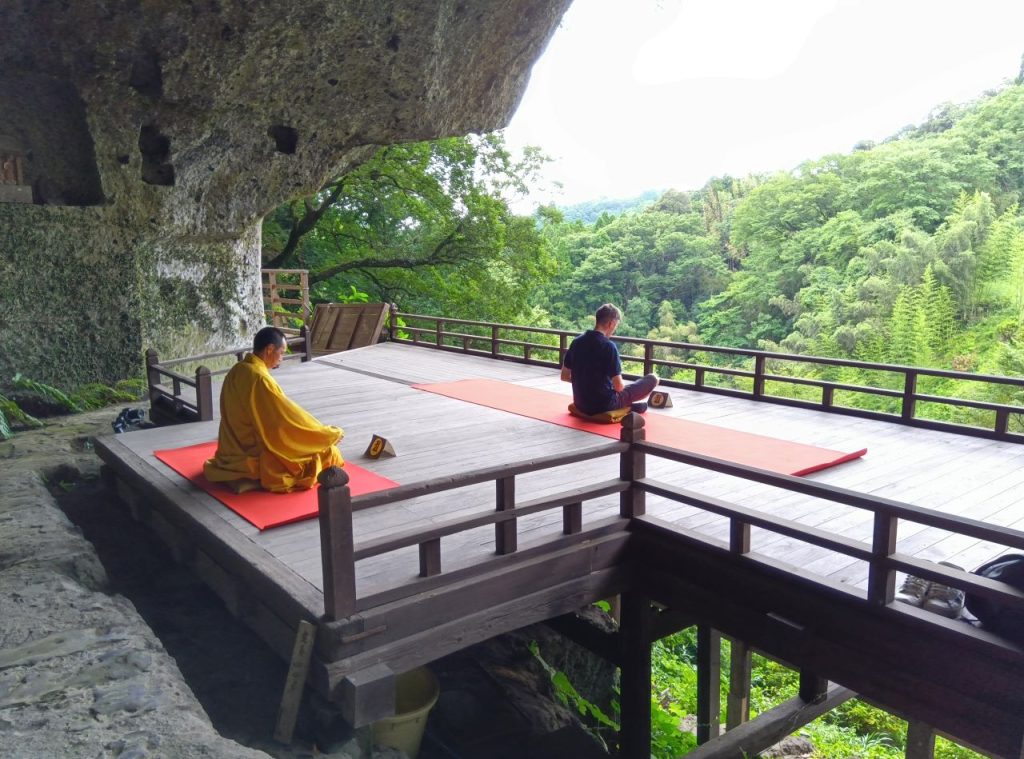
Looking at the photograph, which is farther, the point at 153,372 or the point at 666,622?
the point at 153,372

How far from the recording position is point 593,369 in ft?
22.7

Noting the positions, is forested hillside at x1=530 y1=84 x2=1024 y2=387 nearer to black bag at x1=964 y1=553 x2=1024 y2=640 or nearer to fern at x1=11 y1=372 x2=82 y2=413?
fern at x1=11 y1=372 x2=82 y2=413

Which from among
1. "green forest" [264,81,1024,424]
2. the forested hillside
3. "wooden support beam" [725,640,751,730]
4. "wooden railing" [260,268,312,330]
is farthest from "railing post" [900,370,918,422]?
the forested hillside

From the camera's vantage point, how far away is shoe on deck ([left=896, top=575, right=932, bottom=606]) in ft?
11.3

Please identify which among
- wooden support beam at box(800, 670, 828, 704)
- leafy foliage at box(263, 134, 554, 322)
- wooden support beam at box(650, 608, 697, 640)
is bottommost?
wooden support beam at box(800, 670, 828, 704)

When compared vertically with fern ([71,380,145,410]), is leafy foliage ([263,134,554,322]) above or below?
above

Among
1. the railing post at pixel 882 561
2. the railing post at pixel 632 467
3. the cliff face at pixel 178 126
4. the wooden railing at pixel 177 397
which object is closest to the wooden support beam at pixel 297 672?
the railing post at pixel 632 467

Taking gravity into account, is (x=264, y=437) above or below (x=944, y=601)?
above

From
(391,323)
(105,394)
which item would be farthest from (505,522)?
(391,323)

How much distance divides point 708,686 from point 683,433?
7.55 feet

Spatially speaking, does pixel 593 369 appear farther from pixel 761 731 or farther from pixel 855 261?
→ pixel 855 261

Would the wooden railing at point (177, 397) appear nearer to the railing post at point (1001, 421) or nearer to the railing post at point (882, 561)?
the railing post at point (882, 561)

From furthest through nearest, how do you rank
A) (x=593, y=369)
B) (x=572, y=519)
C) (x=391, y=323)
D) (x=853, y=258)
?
(x=853, y=258)
(x=391, y=323)
(x=593, y=369)
(x=572, y=519)

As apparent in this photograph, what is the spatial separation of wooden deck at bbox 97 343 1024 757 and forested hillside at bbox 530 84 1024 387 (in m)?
18.0
